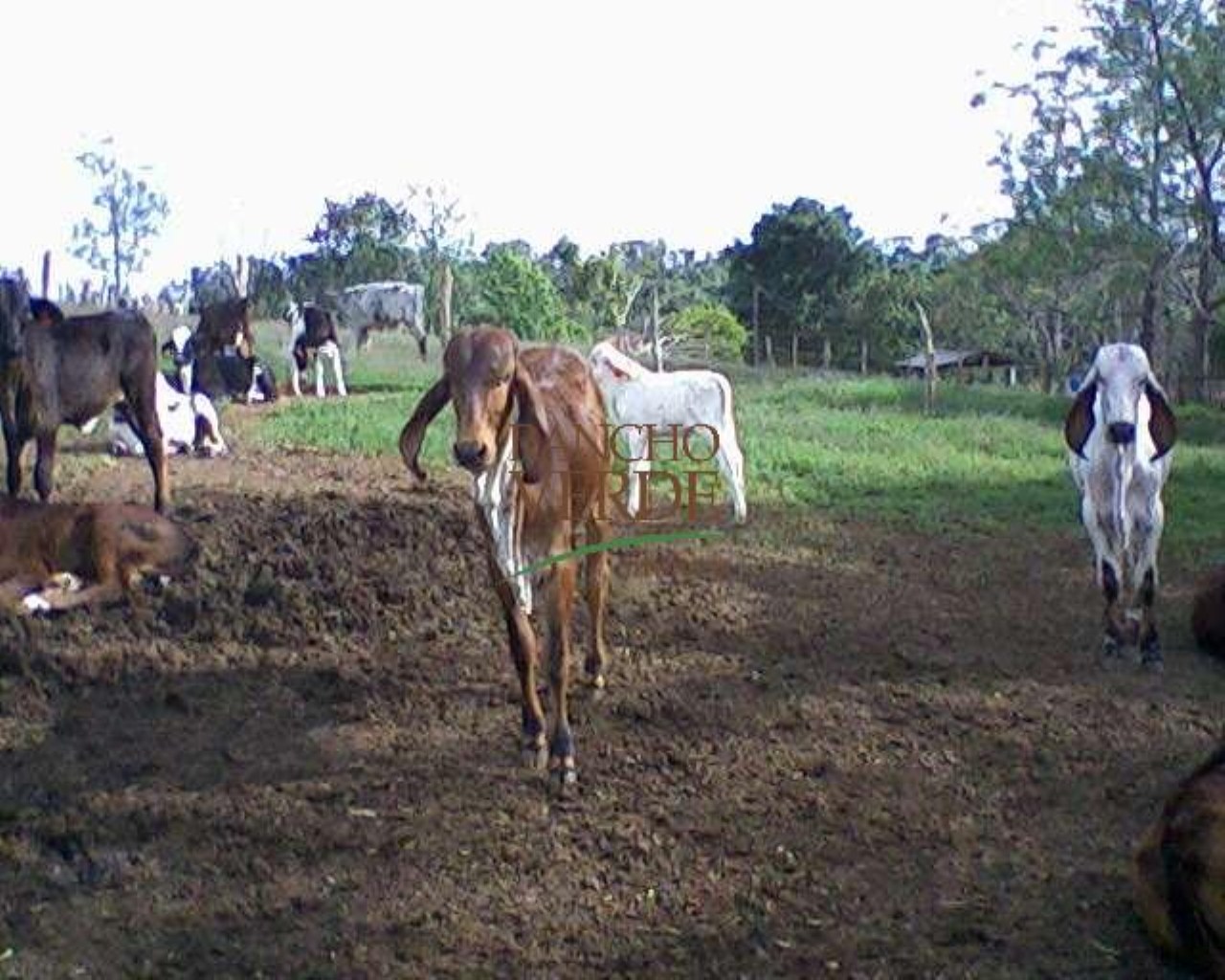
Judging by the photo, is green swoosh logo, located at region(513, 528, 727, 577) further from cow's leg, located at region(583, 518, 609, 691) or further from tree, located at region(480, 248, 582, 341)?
tree, located at region(480, 248, 582, 341)

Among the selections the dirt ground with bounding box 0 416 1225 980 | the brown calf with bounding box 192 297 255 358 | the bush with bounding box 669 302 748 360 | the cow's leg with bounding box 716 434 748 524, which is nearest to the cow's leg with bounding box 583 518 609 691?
the dirt ground with bounding box 0 416 1225 980

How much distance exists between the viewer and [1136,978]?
14.5 feet

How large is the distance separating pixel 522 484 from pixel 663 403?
5.25 meters

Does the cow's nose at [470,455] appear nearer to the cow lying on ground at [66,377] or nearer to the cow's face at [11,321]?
the cow lying on ground at [66,377]

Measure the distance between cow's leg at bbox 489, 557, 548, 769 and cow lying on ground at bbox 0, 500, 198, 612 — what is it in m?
3.00

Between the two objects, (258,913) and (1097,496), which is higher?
(1097,496)

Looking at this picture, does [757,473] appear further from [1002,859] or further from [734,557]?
[1002,859]

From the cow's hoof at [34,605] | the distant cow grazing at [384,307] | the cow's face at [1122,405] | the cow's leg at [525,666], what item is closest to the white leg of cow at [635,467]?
the cow's face at [1122,405]

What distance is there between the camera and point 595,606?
691 centimetres

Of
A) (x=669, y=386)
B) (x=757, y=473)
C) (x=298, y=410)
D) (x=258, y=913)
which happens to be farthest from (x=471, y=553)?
(x=298, y=410)

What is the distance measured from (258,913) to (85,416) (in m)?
5.30

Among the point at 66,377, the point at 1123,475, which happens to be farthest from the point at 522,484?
the point at 66,377

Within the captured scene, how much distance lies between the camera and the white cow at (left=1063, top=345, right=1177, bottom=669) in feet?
25.4

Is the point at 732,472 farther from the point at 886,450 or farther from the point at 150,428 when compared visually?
the point at 886,450
